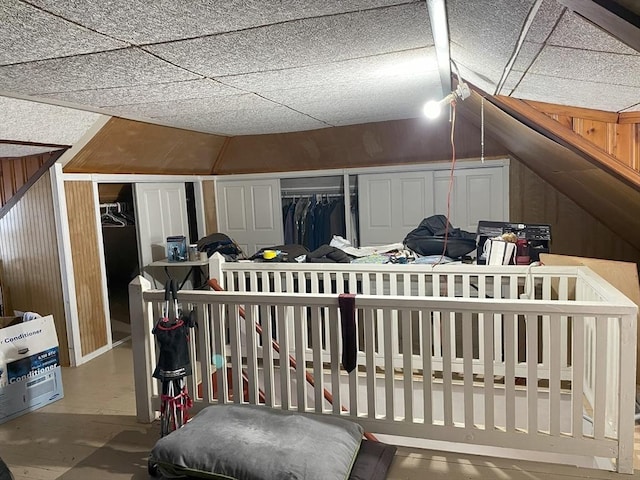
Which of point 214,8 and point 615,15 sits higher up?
point 214,8

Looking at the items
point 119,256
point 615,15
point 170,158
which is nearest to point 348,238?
point 170,158

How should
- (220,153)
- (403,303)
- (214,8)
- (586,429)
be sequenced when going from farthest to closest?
(220,153) → (586,429) → (403,303) → (214,8)

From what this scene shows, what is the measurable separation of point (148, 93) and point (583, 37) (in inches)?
89.5

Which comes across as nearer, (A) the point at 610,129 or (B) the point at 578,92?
(B) the point at 578,92

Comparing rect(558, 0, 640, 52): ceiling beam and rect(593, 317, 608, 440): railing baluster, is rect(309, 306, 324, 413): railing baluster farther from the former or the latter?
rect(558, 0, 640, 52): ceiling beam

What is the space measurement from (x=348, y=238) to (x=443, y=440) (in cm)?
312

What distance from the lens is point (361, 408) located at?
3084 mm

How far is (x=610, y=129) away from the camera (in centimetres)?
192

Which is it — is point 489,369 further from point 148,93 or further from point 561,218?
point 561,218

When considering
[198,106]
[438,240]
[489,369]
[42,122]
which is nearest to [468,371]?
[489,369]

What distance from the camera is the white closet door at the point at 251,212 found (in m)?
5.56

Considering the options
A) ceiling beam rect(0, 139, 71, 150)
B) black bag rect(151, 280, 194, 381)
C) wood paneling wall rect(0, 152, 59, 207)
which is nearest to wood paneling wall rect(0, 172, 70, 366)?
wood paneling wall rect(0, 152, 59, 207)

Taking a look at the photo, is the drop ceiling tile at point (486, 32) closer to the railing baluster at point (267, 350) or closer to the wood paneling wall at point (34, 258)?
the railing baluster at point (267, 350)

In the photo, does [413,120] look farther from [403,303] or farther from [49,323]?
[49,323]
